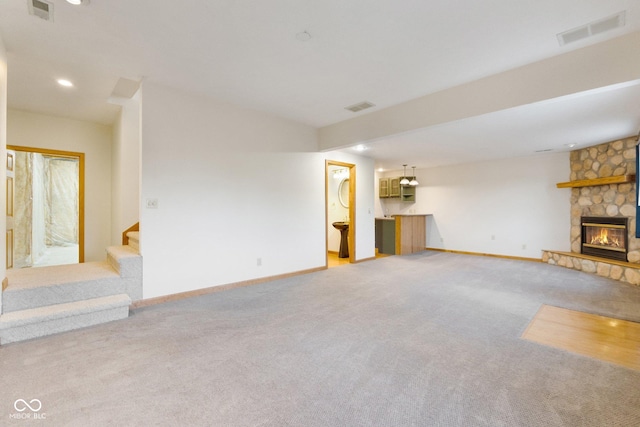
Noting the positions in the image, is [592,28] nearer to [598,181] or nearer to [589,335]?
[589,335]

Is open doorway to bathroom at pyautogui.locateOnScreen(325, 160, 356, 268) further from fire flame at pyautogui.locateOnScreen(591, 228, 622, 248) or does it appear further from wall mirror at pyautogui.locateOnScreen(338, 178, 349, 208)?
fire flame at pyautogui.locateOnScreen(591, 228, 622, 248)

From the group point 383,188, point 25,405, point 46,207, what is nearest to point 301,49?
point 25,405

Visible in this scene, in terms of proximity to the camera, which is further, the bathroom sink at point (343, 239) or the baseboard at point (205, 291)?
the bathroom sink at point (343, 239)

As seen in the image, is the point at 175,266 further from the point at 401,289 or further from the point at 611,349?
the point at 611,349

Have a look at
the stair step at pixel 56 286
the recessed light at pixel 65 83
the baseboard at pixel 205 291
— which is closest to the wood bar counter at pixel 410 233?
the baseboard at pixel 205 291

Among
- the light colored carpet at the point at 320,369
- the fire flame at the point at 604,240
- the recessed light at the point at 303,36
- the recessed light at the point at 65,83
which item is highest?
the recessed light at the point at 65,83

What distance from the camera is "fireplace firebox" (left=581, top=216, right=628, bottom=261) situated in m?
4.97

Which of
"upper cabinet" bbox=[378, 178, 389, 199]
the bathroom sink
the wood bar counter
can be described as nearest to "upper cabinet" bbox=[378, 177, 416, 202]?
"upper cabinet" bbox=[378, 178, 389, 199]

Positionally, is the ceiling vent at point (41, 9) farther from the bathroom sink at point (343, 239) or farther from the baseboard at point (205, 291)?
the bathroom sink at point (343, 239)

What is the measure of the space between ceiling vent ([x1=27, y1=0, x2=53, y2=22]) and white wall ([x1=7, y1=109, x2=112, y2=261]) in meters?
3.18

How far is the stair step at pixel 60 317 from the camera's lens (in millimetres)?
2344

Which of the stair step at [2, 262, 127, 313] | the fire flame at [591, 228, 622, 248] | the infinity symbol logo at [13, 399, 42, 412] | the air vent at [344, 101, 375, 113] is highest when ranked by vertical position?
the air vent at [344, 101, 375, 113]

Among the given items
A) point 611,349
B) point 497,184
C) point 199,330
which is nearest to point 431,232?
point 497,184

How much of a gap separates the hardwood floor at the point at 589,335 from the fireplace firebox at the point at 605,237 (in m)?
3.15
